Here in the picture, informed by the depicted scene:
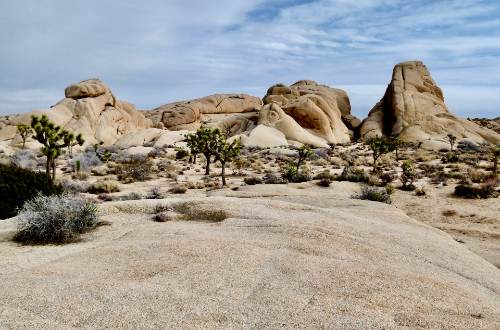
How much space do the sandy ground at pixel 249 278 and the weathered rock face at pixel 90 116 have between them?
55234mm

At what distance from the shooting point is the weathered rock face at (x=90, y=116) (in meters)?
61.1

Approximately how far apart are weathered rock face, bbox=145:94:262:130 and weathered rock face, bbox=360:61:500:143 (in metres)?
23.9

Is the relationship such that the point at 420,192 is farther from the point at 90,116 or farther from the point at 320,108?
the point at 90,116

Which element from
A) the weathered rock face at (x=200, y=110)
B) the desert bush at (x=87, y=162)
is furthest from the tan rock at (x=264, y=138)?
the desert bush at (x=87, y=162)

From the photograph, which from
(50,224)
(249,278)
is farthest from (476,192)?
(50,224)

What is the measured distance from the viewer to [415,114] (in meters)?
65.3

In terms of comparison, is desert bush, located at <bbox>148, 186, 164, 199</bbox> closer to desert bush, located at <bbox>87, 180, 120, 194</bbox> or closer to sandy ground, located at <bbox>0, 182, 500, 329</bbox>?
desert bush, located at <bbox>87, 180, 120, 194</bbox>

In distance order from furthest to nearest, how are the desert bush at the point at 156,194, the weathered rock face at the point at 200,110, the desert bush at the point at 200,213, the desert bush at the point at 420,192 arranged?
the weathered rock face at the point at 200,110 < the desert bush at the point at 420,192 < the desert bush at the point at 156,194 < the desert bush at the point at 200,213

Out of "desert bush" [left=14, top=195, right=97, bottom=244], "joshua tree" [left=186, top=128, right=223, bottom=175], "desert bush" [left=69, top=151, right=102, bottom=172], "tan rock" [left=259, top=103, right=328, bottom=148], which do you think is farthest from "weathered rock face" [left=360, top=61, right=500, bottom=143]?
"desert bush" [left=14, top=195, right=97, bottom=244]

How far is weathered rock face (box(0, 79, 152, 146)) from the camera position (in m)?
61.1

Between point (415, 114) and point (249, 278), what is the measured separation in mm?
64379

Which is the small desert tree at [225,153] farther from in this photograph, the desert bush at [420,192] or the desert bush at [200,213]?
the desert bush at [200,213]

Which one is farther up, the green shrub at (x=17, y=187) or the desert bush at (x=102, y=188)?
the green shrub at (x=17, y=187)

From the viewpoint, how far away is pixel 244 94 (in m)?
90.6
